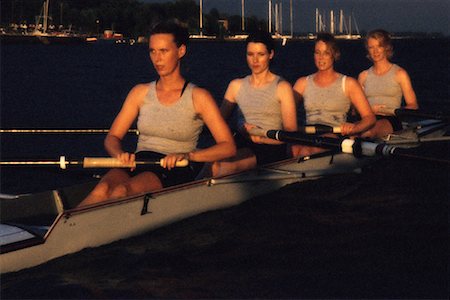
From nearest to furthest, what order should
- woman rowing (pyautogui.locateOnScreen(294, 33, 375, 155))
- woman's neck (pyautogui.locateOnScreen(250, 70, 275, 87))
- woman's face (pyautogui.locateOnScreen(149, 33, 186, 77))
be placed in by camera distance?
woman's face (pyautogui.locateOnScreen(149, 33, 186, 77))
woman's neck (pyautogui.locateOnScreen(250, 70, 275, 87))
woman rowing (pyautogui.locateOnScreen(294, 33, 375, 155))

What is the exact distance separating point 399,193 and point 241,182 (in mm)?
2543

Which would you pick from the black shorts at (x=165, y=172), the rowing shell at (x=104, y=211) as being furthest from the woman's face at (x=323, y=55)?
the black shorts at (x=165, y=172)

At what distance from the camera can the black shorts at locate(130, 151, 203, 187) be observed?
7.36m

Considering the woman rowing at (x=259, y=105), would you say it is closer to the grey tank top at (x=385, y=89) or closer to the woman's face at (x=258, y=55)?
the woman's face at (x=258, y=55)

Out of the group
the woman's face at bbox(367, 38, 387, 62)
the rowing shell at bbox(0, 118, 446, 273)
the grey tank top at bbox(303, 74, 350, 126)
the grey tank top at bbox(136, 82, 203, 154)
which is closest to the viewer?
the rowing shell at bbox(0, 118, 446, 273)

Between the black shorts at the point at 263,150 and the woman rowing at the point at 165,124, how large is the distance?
1775 millimetres

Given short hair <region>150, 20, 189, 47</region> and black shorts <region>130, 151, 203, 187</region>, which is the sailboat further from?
short hair <region>150, 20, 189, 47</region>

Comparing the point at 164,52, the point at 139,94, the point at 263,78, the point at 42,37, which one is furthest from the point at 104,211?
the point at 42,37

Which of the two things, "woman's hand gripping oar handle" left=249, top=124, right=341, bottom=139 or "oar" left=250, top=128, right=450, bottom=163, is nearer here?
"oar" left=250, top=128, right=450, bottom=163

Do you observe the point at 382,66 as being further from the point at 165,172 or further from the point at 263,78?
the point at 165,172

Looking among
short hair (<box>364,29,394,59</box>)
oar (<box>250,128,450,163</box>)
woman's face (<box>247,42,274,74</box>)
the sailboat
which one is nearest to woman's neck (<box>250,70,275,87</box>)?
woman's face (<box>247,42,274,74</box>)

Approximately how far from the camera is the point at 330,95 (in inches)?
410

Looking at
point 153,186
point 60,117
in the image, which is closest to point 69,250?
point 153,186

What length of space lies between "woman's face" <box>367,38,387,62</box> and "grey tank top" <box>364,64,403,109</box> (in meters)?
0.29
